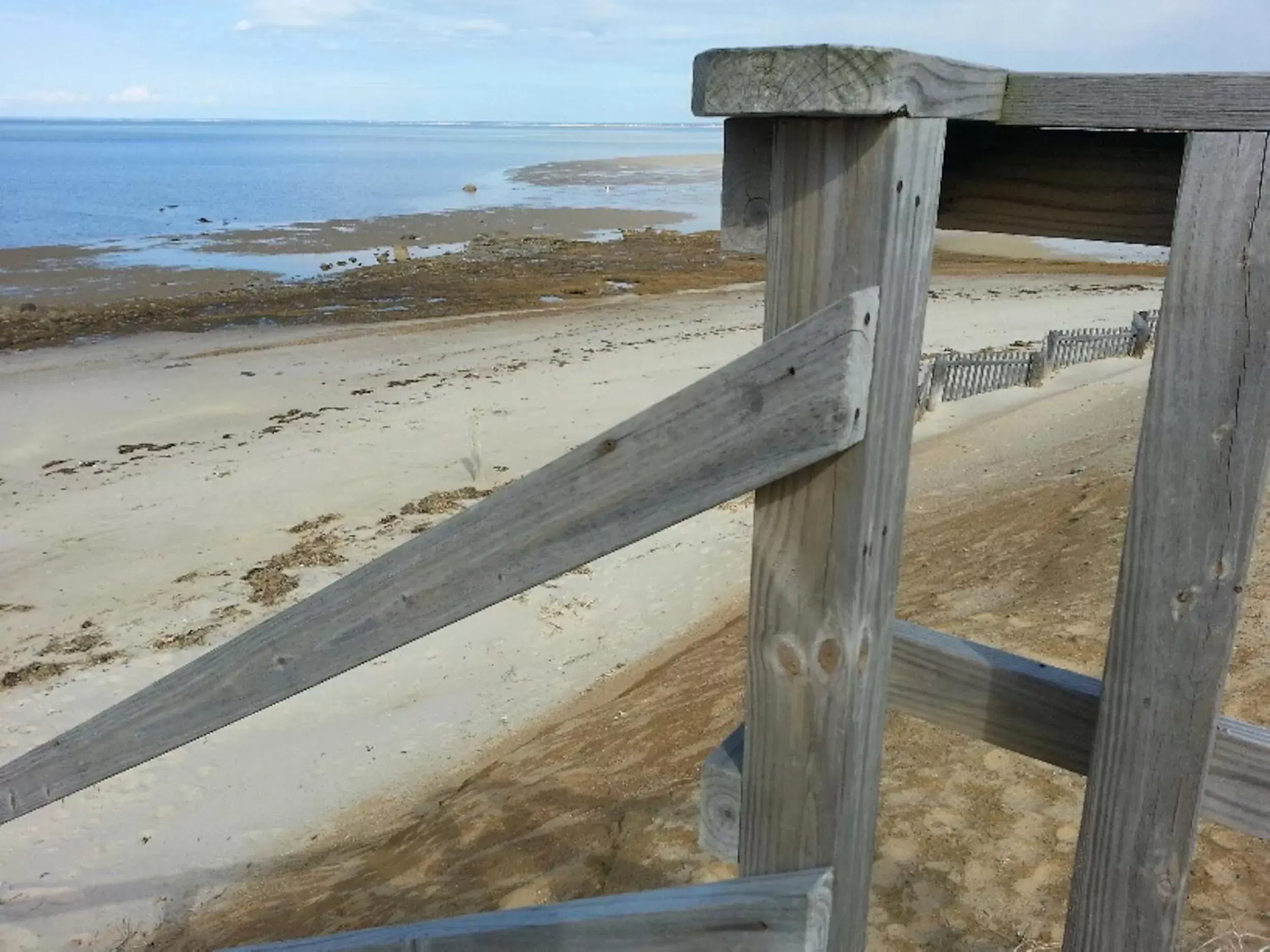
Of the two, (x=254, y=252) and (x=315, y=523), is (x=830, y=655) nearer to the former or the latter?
(x=315, y=523)

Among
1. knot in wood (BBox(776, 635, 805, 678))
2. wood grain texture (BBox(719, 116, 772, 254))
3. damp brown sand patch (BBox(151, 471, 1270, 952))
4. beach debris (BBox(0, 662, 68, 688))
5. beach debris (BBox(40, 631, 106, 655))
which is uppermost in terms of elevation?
wood grain texture (BBox(719, 116, 772, 254))

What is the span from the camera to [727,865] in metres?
3.72

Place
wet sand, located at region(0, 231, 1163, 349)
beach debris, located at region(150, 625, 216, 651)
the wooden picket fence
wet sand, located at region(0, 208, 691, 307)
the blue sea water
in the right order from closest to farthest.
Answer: beach debris, located at region(150, 625, 216, 651)
the wooden picket fence
wet sand, located at region(0, 231, 1163, 349)
wet sand, located at region(0, 208, 691, 307)
the blue sea water

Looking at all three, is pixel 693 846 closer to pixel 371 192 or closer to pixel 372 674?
pixel 372 674

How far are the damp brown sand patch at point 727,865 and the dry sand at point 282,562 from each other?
0.19 m

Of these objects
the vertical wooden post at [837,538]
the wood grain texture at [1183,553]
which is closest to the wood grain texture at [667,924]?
the vertical wooden post at [837,538]

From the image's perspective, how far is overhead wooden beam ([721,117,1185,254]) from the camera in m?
1.26

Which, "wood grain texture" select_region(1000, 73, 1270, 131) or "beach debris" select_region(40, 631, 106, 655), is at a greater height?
"wood grain texture" select_region(1000, 73, 1270, 131)

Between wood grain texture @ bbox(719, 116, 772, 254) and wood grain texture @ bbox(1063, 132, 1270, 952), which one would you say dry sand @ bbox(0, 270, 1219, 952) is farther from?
wood grain texture @ bbox(719, 116, 772, 254)

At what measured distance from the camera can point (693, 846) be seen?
3826 millimetres

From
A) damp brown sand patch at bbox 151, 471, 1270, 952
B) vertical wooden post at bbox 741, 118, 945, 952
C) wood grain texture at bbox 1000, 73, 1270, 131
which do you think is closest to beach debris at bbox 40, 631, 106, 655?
damp brown sand patch at bbox 151, 471, 1270, 952

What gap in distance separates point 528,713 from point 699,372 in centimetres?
997

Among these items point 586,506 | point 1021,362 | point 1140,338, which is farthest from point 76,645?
point 1140,338

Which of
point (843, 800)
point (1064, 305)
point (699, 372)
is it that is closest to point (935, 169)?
point (843, 800)
